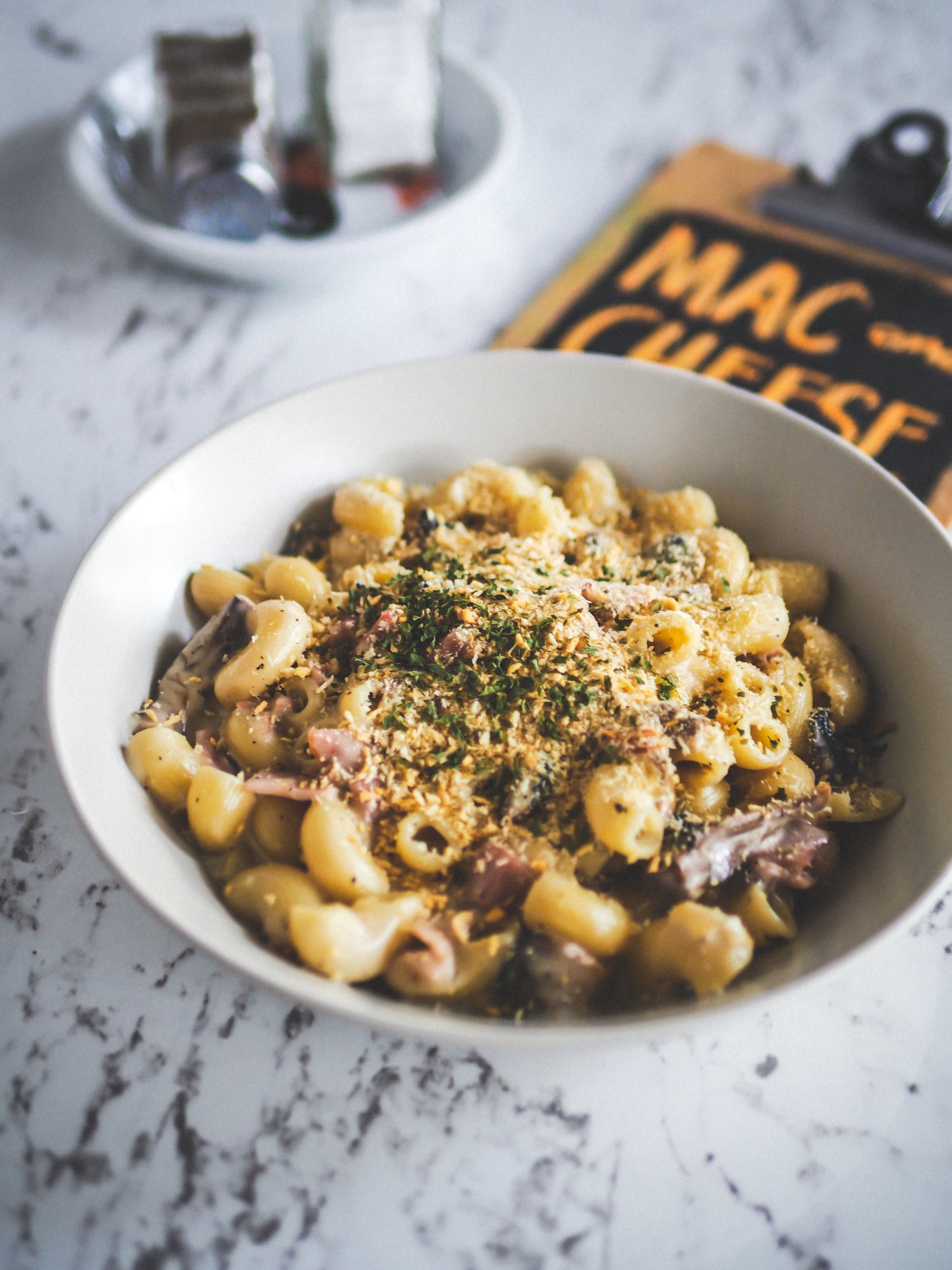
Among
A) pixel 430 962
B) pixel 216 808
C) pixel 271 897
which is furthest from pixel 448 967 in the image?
pixel 216 808

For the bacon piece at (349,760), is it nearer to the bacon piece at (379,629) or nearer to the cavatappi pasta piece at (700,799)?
the bacon piece at (379,629)

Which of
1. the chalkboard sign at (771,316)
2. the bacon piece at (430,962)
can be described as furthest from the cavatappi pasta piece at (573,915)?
the chalkboard sign at (771,316)

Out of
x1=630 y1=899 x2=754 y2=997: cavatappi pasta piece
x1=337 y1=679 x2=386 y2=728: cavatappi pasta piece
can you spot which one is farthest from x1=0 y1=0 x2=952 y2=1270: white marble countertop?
x1=337 y1=679 x2=386 y2=728: cavatappi pasta piece

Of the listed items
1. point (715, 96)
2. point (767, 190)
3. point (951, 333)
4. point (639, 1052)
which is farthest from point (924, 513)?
point (715, 96)

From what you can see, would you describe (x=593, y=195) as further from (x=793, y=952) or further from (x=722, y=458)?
(x=793, y=952)

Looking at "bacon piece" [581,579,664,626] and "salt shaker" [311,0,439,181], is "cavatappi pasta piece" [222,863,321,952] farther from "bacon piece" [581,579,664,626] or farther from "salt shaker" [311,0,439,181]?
"salt shaker" [311,0,439,181]
